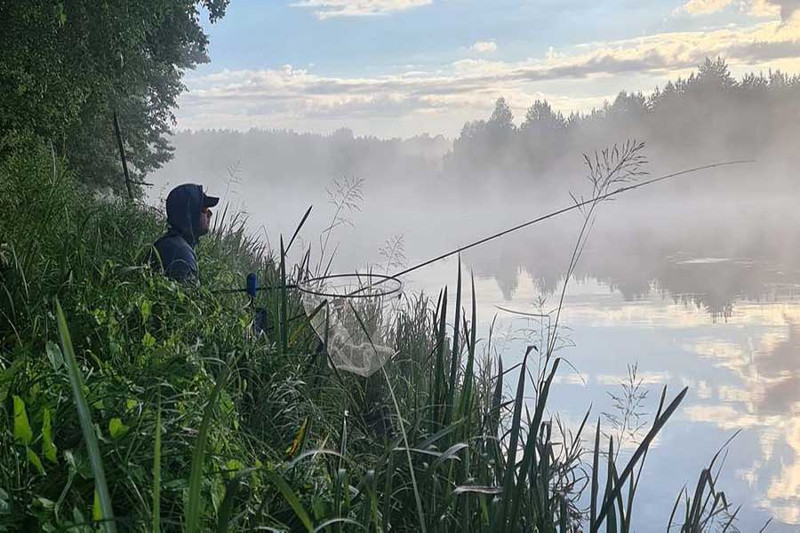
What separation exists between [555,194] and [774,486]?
44.6 metres

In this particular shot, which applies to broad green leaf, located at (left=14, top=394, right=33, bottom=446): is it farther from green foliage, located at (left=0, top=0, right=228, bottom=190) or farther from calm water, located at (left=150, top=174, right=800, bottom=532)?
green foliage, located at (left=0, top=0, right=228, bottom=190)

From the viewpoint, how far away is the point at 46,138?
629 cm

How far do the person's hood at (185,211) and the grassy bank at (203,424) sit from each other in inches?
17.5

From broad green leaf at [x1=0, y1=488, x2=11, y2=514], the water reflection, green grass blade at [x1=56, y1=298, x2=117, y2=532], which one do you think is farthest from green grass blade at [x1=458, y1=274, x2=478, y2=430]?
the water reflection

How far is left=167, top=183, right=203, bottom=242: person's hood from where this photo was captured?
15.9 feet

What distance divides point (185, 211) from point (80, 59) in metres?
2.88

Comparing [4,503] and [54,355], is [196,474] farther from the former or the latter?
[54,355]

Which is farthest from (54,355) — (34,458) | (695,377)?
(695,377)

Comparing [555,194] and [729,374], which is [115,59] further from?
[555,194]

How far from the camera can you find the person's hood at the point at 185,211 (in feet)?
15.9

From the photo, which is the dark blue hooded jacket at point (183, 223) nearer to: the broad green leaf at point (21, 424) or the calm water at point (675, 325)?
the calm water at point (675, 325)

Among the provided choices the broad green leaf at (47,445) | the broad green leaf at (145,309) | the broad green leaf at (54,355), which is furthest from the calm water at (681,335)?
the broad green leaf at (47,445)

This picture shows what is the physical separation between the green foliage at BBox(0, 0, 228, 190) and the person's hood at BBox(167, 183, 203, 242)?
33.9 inches

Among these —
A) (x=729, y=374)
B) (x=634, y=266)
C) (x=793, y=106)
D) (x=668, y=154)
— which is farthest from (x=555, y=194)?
(x=729, y=374)
